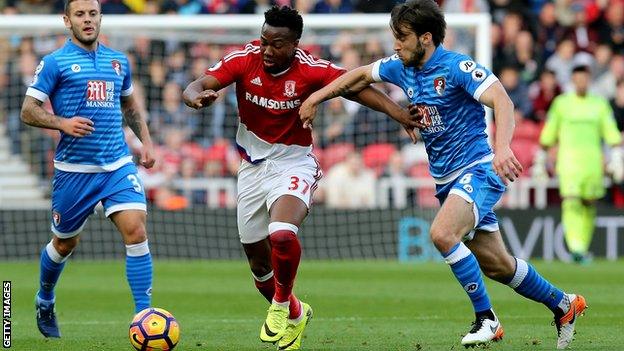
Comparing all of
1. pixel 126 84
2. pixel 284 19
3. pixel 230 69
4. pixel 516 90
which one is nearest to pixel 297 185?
pixel 230 69

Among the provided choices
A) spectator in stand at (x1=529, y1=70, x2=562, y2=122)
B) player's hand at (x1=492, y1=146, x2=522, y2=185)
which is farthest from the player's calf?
spectator in stand at (x1=529, y1=70, x2=562, y2=122)

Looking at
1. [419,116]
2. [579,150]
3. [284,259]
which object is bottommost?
[579,150]

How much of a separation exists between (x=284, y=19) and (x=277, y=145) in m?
0.95

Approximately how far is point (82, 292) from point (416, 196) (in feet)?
22.7

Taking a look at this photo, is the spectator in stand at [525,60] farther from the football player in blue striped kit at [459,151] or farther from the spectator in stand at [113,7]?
the football player in blue striped kit at [459,151]

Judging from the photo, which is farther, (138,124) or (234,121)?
(234,121)

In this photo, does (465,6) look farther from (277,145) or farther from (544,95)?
(277,145)

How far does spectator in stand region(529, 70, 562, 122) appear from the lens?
21.4m

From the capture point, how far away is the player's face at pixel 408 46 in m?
8.87

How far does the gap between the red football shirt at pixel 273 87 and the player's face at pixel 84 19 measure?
94 cm

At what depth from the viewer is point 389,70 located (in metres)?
9.16

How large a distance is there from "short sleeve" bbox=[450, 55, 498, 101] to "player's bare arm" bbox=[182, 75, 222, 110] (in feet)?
5.20

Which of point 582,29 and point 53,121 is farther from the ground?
point 582,29

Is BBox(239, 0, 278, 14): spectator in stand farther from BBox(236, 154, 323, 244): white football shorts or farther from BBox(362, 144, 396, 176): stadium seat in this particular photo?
BBox(236, 154, 323, 244): white football shorts
